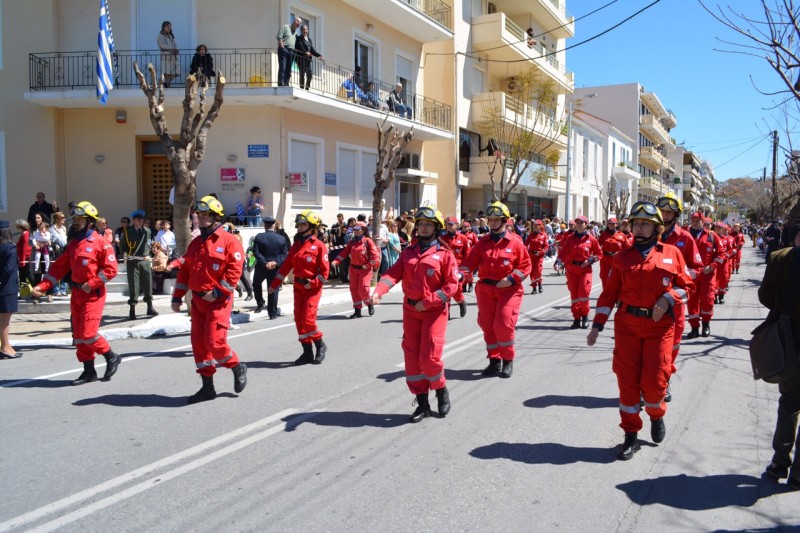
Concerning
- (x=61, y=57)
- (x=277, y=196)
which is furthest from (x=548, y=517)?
(x=61, y=57)

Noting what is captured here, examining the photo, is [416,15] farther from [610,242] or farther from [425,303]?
[425,303]

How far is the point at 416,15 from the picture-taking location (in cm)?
2309

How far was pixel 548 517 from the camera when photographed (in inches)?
160

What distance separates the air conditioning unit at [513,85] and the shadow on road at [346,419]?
28881 mm

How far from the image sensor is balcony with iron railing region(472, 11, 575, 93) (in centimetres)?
2895

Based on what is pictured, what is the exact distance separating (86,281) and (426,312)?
410cm

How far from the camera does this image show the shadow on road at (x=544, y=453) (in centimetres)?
503

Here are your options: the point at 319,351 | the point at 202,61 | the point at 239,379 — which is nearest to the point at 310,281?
the point at 319,351

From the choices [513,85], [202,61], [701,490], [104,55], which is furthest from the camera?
[513,85]

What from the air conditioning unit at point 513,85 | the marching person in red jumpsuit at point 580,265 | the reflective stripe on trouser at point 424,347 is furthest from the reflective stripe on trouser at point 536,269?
the air conditioning unit at point 513,85

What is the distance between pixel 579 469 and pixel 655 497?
0.61 meters

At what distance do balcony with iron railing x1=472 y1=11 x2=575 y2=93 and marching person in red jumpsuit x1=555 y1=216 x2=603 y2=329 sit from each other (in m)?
17.5

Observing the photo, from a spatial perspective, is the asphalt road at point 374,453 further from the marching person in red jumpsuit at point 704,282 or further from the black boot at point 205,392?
the marching person in red jumpsuit at point 704,282

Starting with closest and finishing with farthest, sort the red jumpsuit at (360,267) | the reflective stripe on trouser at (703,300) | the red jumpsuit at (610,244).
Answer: the reflective stripe on trouser at (703,300)
the red jumpsuit at (610,244)
the red jumpsuit at (360,267)
